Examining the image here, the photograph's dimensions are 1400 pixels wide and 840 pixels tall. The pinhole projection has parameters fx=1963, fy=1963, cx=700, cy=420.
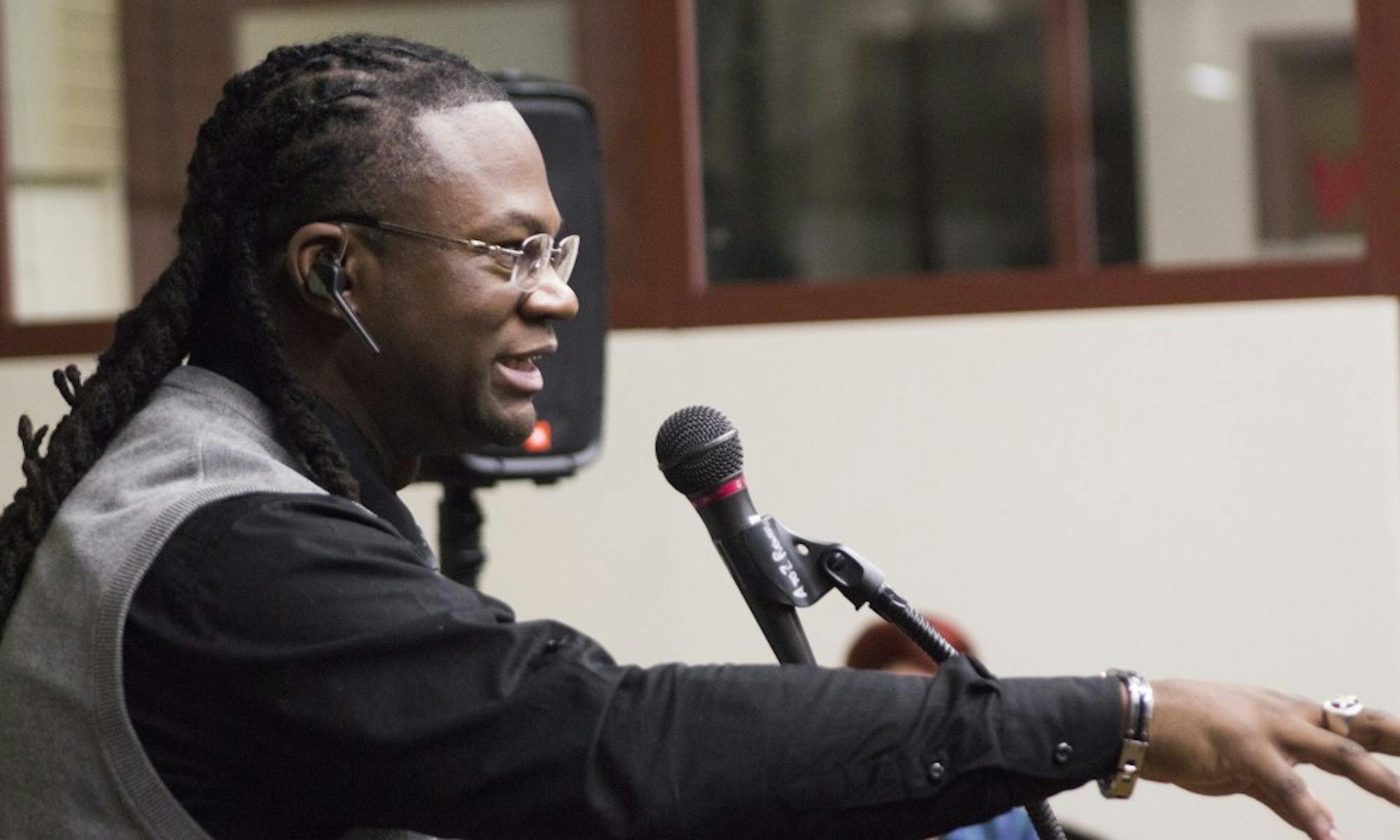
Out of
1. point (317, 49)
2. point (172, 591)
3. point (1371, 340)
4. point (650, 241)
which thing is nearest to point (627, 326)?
point (650, 241)

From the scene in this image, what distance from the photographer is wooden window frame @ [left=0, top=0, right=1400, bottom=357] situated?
14.1 ft

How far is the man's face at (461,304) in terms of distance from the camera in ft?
6.06

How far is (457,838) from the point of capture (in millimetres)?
1549

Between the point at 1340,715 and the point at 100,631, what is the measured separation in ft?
3.22

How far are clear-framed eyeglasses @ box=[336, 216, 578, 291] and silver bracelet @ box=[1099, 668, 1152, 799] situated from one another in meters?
0.71

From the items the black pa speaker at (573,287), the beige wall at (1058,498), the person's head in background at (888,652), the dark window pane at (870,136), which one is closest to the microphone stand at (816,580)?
the black pa speaker at (573,287)

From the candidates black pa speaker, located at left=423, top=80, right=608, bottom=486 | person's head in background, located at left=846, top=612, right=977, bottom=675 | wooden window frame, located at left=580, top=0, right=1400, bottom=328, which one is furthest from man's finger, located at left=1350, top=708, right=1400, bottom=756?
wooden window frame, located at left=580, top=0, right=1400, bottom=328

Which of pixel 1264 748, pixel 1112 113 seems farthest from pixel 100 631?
pixel 1112 113

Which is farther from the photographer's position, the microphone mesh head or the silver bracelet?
the microphone mesh head

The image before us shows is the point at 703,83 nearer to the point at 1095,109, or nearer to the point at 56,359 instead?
the point at 1095,109

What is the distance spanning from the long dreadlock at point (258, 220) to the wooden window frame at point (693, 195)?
2.65 m

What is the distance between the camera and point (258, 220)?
188cm

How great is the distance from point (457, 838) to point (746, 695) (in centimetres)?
26

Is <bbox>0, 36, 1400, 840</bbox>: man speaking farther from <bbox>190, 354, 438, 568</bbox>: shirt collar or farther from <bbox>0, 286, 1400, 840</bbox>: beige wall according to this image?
<bbox>0, 286, 1400, 840</bbox>: beige wall
